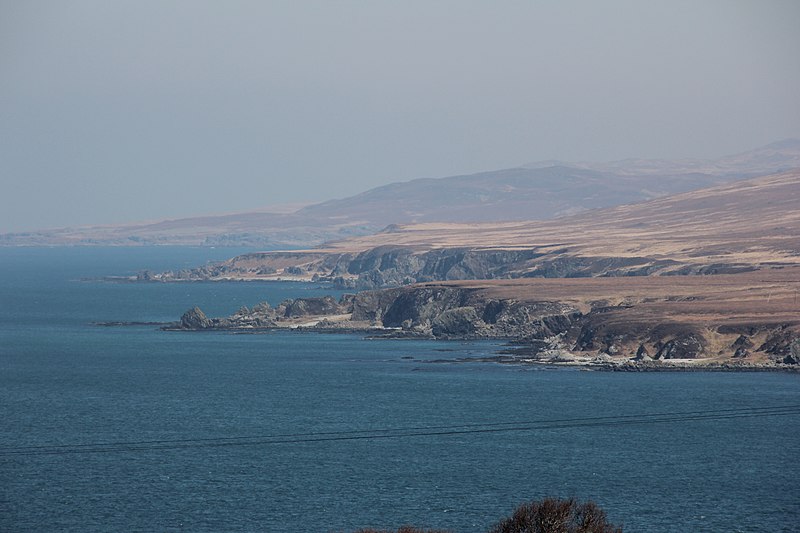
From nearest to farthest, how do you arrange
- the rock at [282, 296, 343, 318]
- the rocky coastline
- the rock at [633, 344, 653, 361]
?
the rocky coastline → the rock at [633, 344, 653, 361] → the rock at [282, 296, 343, 318]

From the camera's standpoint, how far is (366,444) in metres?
67.1

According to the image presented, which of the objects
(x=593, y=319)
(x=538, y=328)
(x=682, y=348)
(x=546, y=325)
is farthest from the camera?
(x=538, y=328)

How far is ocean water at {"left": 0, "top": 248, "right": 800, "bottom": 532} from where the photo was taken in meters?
52.4

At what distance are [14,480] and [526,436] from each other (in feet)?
85.3

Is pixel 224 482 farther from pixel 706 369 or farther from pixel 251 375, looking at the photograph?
pixel 706 369

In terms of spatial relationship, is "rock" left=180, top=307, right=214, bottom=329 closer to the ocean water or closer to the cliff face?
the cliff face

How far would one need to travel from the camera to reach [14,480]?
189ft

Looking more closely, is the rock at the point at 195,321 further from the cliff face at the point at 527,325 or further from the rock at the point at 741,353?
the rock at the point at 741,353

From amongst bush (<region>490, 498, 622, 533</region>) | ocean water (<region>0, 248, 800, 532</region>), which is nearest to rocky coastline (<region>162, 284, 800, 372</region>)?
ocean water (<region>0, 248, 800, 532</region>)

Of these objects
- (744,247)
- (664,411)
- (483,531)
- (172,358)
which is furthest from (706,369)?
(744,247)

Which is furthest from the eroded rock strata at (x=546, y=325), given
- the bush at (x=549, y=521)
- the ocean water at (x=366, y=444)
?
the bush at (x=549, y=521)

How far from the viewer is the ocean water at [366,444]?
52.4m

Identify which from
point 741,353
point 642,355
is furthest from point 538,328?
point 741,353

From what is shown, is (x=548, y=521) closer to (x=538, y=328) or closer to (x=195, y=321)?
(x=538, y=328)
